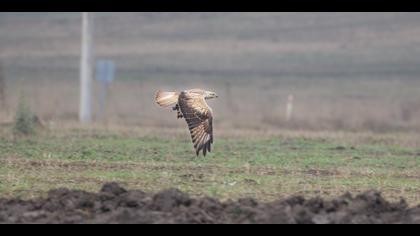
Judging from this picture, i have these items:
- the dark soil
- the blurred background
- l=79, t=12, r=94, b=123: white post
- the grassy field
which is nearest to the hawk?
the grassy field

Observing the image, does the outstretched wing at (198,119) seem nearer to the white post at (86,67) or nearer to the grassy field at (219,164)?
the grassy field at (219,164)

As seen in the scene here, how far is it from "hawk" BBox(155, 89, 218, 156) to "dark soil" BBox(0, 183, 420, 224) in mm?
3244

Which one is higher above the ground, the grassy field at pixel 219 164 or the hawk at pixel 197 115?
the hawk at pixel 197 115

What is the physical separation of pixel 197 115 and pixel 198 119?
8 centimetres

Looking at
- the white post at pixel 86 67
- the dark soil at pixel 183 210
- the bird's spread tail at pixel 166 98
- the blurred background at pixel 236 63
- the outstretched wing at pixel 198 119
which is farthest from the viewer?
the blurred background at pixel 236 63

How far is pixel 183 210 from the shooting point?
443 inches

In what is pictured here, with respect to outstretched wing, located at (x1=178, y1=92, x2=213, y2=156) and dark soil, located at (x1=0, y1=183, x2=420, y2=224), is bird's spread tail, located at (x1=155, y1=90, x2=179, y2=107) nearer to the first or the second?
outstretched wing, located at (x1=178, y1=92, x2=213, y2=156)

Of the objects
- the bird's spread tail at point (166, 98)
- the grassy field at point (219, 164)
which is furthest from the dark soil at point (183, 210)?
the bird's spread tail at point (166, 98)

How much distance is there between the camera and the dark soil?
36.1 feet

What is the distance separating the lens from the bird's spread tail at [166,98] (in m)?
16.5

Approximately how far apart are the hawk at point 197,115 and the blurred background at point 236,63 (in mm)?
14179

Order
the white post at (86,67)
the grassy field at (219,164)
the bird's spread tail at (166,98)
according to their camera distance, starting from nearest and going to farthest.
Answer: the grassy field at (219,164)
the bird's spread tail at (166,98)
the white post at (86,67)
